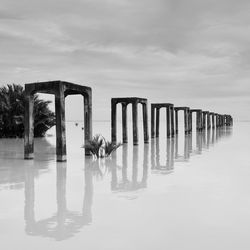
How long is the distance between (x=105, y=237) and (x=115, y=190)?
3.15 metres

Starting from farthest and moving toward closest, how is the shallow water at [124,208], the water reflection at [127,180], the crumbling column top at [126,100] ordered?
the crumbling column top at [126,100]
the water reflection at [127,180]
the shallow water at [124,208]

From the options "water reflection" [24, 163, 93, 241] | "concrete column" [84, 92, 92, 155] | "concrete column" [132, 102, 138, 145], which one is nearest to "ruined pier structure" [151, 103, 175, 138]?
"concrete column" [132, 102, 138, 145]

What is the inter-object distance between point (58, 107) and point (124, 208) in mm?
6714

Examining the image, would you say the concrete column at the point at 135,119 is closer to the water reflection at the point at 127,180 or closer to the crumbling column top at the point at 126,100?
the crumbling column top at the point at 126,100

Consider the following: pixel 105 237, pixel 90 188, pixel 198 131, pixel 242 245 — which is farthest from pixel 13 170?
pixel 198 131

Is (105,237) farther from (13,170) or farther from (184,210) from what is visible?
(13,170)

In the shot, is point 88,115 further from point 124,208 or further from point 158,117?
point 158,117

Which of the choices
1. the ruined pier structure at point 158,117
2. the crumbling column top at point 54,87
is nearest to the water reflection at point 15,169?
the crumbling column top at point 54,87

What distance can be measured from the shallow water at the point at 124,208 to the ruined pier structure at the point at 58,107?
4.65 ft

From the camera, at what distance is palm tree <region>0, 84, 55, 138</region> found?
26359 mm

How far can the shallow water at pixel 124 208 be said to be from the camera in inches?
181

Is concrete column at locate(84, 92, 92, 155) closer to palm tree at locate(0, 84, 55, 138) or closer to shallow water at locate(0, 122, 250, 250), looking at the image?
shallow water at locate(0, 122, 250, 250)

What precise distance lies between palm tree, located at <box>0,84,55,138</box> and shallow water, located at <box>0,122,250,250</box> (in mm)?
15893

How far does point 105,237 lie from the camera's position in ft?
15.4
